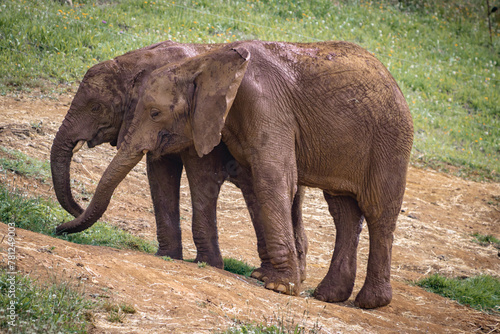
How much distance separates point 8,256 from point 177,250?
2.96m

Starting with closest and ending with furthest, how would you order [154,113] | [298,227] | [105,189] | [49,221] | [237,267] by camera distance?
[105,189] < [154,113] < [49,221] < [237,267] < [298,227]

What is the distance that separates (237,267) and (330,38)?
1083 cm

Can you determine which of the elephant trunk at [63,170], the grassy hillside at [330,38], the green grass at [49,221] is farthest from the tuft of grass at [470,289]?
the grassy hillside at [330,38]

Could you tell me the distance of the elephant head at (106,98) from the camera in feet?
24.0

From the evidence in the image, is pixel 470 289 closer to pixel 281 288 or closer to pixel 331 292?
pixel 331 292

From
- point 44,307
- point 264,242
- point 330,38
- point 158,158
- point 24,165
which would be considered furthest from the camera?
point 330,38

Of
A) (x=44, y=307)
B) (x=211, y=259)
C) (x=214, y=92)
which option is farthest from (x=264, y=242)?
(x=44, y=307)

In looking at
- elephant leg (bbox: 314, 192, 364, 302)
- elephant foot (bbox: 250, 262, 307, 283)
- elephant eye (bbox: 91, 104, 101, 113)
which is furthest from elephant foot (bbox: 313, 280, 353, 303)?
elephant eye (bbox: 91, 104, 101, 113)

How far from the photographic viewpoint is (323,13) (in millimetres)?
19266

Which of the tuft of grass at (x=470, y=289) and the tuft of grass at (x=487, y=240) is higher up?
the tuft of grass at (x=470, y=289)

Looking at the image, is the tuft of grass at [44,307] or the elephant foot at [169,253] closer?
the tuft of grass at [44,307]

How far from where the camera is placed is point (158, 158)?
7273 millimetres

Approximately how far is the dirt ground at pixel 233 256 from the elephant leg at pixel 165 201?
0.74 meters

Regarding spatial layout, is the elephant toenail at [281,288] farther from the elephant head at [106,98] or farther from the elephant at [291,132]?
the elephant head at [106,98]
